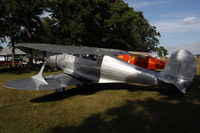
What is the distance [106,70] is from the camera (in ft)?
22.9

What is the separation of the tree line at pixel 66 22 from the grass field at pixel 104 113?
43.6ft

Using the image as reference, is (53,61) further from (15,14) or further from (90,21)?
(90,21)

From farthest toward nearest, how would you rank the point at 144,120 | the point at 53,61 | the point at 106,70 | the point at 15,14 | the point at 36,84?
1. the point at 15,14
2. the point at 53,61
3. the point at 106,70
4. the point at 36,84
5. the point at 144,120

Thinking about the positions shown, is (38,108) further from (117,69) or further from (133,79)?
(133,79)

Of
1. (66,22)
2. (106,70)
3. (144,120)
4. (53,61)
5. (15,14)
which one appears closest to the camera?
(144,120)

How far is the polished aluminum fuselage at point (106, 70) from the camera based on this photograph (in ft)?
21.1

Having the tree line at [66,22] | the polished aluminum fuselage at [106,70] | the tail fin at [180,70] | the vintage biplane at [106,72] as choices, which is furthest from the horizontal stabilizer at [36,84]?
the tree line at [66,22]

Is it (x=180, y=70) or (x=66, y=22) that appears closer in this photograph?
(x=180, y=70)

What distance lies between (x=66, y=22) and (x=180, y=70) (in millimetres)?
18612

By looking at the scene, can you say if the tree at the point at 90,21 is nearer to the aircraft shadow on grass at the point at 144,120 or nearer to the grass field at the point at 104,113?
the grass field at the point at 104,113

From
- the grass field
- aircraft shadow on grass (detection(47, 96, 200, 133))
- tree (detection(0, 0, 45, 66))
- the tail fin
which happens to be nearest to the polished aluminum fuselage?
the tail fin

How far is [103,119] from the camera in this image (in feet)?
15.0

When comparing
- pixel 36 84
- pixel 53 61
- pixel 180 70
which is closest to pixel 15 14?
pixel 53 61

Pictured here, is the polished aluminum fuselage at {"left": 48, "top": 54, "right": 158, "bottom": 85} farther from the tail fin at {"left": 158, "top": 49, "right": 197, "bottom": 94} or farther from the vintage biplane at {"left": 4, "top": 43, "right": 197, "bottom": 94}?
the tail fin at {"left": 158, "top": 49, "right": 197, "bottom": 94}
